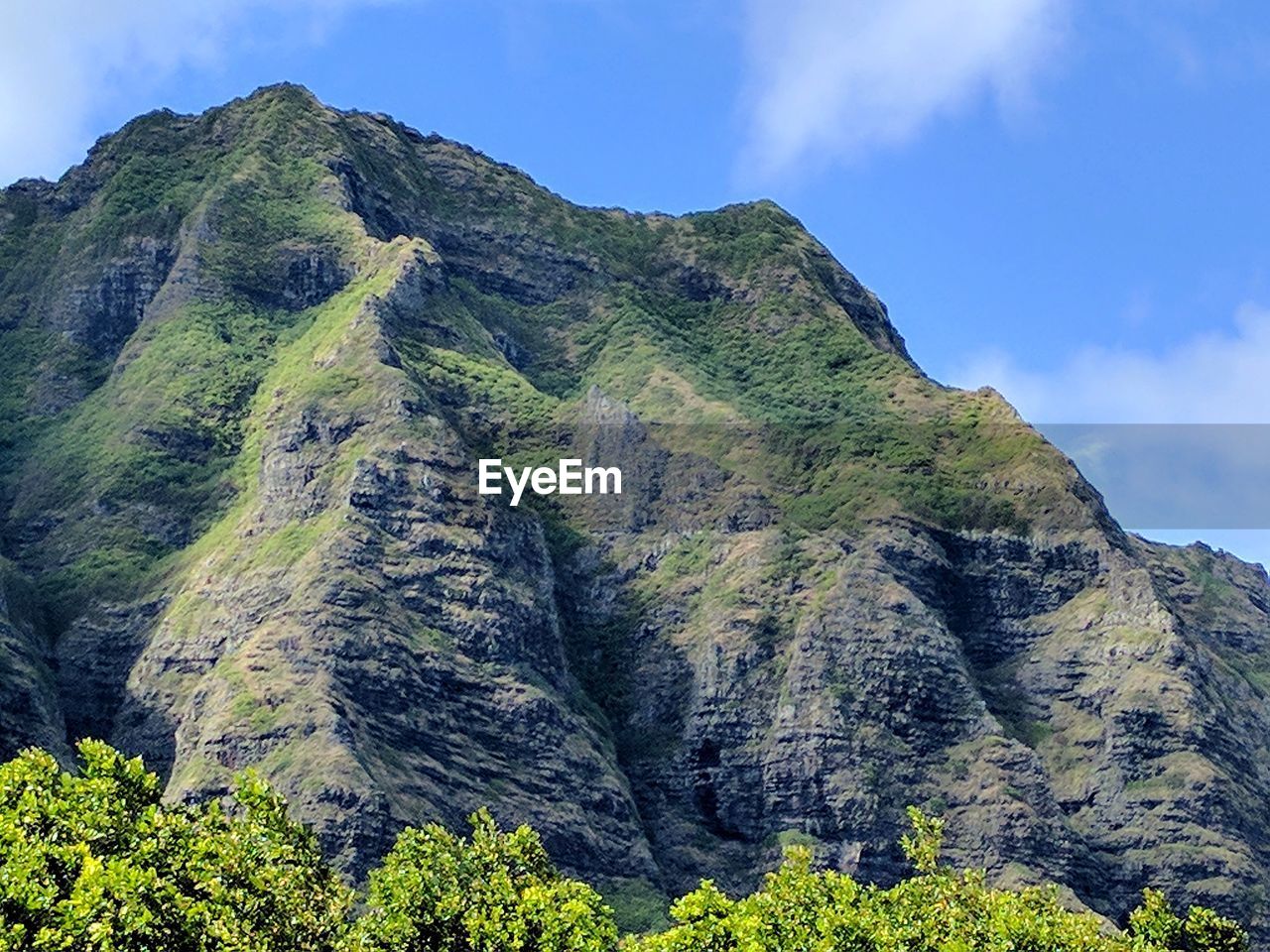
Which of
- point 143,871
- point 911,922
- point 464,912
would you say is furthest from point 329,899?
point 911,922

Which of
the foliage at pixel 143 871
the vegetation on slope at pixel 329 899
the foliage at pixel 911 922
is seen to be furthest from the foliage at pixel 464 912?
the foliage at pixel 911 922

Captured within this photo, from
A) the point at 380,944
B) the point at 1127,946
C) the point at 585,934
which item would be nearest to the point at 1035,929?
the point at 1127,946

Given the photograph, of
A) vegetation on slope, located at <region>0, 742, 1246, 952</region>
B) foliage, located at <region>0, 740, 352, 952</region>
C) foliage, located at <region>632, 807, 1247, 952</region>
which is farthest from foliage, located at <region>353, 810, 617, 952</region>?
foliage, located at <region>632, 807, 1247, 952</region>

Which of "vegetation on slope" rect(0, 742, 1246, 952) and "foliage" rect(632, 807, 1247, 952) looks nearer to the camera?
"vegetation on slope" rect(0, 742, 1246, 952)

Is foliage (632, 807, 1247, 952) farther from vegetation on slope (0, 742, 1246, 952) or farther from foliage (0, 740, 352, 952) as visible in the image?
foliage (0, 740, 352, 952)

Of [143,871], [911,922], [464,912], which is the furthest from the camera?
[911,922]

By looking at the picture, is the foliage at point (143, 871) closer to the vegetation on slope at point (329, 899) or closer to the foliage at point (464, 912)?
the vegetation on slope at point (329, 899)

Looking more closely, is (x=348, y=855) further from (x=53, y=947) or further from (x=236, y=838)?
(x=53, y=947)

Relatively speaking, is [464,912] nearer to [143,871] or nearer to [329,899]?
[329,899]
